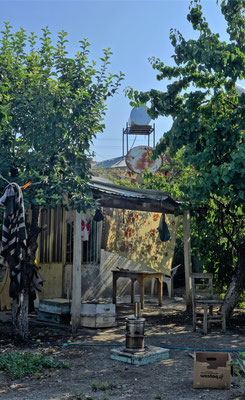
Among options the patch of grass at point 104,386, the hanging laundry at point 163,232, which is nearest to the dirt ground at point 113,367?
the patch of grass at point 104,386

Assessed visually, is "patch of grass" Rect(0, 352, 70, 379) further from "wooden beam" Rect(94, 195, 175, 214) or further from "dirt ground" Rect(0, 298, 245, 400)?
"wooden beam" Rect(94, 195, 175, 214)

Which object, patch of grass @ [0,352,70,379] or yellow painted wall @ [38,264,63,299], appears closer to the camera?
patch of grass @ [0,352,70,379]

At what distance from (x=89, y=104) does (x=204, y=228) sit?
5086 mm

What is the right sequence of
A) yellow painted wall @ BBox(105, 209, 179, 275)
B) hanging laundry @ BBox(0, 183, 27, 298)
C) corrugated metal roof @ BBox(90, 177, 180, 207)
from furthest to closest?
yellow painted wall @ BBox(105, 209, 179, 275) < corrugated metal roof @ BBox(90, 177, 180, 207) < hanging laundry @ BBox(0, 183, 27, 298)

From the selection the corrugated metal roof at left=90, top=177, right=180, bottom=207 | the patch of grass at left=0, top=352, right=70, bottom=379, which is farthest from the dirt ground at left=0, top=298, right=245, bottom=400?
the corrugated metal roof at left=90, top=177, right=180, bottom=207

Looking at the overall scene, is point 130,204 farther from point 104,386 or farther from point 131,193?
point 104,386

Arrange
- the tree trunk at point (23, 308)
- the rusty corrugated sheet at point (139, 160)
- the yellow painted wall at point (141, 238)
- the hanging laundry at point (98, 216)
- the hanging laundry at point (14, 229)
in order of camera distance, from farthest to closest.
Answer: the rusty corrugated sheet at point (139, 160)
the yellow painted wall at point (141, 238)
the hanging laundry at point (98, 216)
the tree trunk at point (23, 308)
the hanging laundry at point (14, 229)

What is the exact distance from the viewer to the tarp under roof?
28.8ft

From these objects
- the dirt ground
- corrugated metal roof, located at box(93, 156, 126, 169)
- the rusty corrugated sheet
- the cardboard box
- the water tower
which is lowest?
the dirt ground

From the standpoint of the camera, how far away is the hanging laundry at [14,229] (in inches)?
261

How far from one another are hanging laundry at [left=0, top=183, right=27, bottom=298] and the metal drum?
6.32 feet

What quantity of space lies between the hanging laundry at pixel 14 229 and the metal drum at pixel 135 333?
1927mm

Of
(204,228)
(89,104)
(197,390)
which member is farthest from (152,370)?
(204,228)

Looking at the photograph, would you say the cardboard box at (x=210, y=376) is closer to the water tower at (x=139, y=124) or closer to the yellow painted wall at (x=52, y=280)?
the yellow painted wall at (x=52, y=280)
